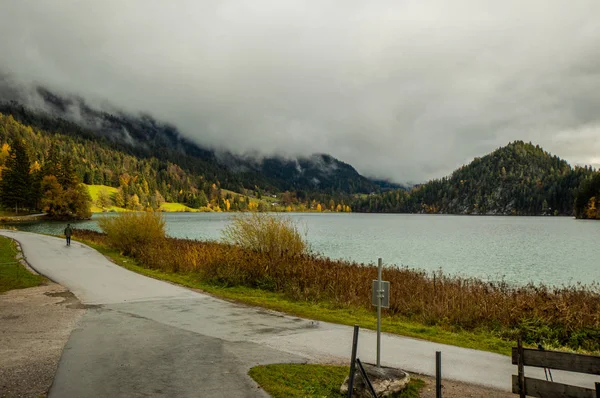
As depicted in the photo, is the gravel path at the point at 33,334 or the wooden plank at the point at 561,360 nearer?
the wooden plank at the point at 561,360

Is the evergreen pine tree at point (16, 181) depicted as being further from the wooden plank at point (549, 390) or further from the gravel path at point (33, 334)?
the wooden plank at point (549, 390)

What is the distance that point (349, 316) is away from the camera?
1452 cm

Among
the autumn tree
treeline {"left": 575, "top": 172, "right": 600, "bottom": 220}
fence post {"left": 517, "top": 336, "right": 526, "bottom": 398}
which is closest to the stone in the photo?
fence post {"left": 517, "top": 336, "right": 526, "bottom": 398}

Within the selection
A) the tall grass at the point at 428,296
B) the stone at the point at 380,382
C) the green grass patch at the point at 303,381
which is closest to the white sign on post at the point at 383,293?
the stone at the point at 380,382

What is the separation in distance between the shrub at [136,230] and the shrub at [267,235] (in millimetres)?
12871

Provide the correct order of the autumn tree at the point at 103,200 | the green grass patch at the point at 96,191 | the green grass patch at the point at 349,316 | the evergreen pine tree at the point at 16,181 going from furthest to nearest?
1. the green grass patch at the point at 96,191
2. the autumn tree at the point at 103,200
3. the evergreen pine tree at the point at 16,181
4. the green grass patch at the point at 349,316

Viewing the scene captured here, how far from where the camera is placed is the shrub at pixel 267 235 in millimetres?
23984

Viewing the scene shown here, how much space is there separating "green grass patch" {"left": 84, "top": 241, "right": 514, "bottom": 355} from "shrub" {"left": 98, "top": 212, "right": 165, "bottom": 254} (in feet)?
46.9

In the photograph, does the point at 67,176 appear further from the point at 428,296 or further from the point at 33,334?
the point at 428,296

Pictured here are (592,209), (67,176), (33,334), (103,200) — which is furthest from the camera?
(103,200)

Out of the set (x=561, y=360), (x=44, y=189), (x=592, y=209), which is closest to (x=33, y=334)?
(x=561, y=360)

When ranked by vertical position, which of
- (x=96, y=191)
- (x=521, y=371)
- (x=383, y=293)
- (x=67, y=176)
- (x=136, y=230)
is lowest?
(x=521, y=371)

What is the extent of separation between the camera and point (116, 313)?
1323 centimetres

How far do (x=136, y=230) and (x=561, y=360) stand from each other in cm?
3405
